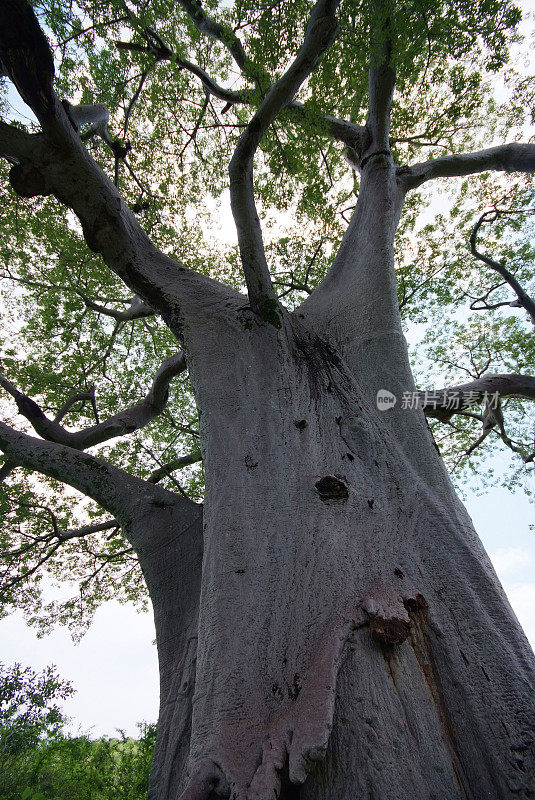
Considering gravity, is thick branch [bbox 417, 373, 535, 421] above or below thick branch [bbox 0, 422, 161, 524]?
above

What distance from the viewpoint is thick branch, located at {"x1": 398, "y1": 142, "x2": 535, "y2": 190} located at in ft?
15.6

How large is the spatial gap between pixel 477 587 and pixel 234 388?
5.58 feet

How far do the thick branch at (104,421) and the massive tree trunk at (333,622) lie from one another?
6.39ft

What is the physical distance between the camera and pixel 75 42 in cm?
433

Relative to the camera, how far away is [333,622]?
1454 mm

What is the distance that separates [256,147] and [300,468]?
2.54 meters

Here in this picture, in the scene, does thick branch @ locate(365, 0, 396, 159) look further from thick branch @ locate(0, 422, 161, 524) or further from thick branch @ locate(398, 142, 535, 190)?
thick branch @ locate(0, 422, 161, 524)

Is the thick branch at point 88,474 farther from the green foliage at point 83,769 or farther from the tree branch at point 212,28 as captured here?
the green foliage at point 83,769

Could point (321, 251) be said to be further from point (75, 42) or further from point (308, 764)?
point (308, 764)

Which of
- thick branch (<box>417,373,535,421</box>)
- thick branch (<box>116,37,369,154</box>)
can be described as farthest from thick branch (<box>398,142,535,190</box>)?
thick branch (<box>417,373,535,421</box>)

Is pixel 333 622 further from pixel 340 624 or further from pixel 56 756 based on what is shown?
pixel 56 756

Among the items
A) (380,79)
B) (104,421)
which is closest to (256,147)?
(380,79)

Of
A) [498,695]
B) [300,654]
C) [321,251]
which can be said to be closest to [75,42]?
[321,251]

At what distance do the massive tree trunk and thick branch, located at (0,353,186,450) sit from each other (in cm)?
195
